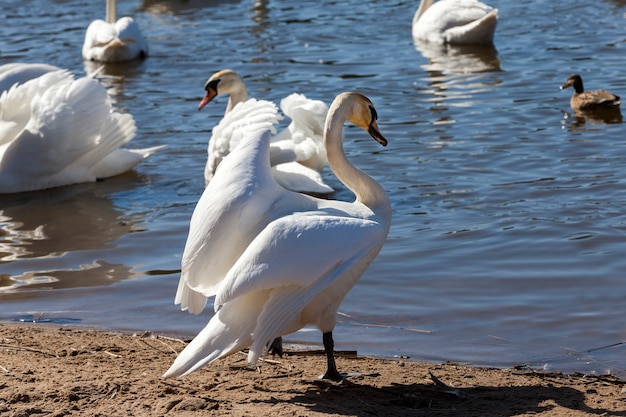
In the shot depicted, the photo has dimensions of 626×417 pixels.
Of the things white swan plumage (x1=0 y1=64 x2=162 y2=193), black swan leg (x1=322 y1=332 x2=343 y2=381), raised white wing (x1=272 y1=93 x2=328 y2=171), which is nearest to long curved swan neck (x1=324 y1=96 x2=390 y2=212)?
black swan leg (x1=322 y1=332 x2=343 y2=381)

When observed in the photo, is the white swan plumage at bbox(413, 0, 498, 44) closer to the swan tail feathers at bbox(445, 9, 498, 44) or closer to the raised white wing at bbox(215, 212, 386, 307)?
the swan tail feathers at bbox(445, 9, 498, 44)

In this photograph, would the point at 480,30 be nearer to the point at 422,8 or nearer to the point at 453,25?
the point at 453,25

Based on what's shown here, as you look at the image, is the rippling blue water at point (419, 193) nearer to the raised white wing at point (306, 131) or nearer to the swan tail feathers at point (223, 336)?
the raised white wing at point (306, 131)

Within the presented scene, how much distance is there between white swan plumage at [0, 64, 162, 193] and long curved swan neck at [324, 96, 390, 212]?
4599 mm

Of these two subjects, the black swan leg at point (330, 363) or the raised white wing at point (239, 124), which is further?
the raised white wing at point (239, 124)

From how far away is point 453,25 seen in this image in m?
15.9

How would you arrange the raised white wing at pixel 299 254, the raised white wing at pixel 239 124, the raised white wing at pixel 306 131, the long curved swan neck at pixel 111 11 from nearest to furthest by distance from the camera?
the raised white wing at pixel 299 254 → the raised white wing at pixel 239 124 → the raised white wing at pixel 306 131 → the long curved swan neck at pixel 111 11

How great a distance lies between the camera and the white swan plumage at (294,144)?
918cm

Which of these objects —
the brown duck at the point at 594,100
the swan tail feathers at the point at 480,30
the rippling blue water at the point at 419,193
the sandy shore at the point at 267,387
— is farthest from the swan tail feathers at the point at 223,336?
the swan tail feathers at the point at 480,30

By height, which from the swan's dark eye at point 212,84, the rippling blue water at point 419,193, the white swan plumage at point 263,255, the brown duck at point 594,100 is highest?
the white swan plumage at point 263,255

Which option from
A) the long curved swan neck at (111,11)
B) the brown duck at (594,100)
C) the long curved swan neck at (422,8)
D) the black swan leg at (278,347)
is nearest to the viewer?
the black swan leg at (278,347)

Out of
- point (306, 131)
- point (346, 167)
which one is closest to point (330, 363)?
point (346, 167)

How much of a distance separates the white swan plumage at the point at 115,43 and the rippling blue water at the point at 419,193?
199 millimetres

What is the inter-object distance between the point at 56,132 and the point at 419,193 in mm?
3199
